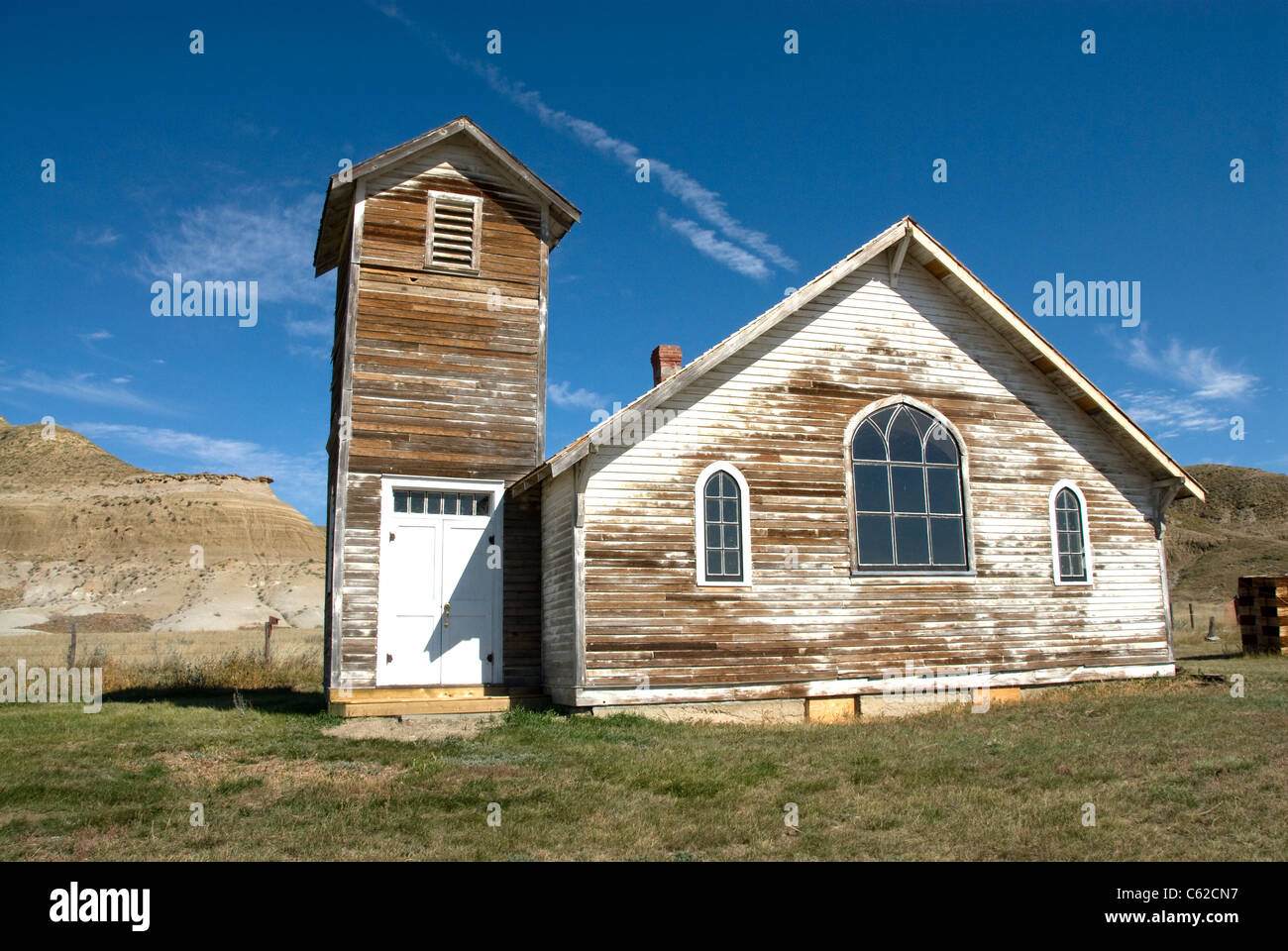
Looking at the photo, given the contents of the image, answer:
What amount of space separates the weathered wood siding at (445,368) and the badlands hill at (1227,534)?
1632 inches

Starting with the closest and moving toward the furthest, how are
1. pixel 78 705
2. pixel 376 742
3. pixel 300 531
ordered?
pixel 376 742
pixel 78 705
pixel 300 531

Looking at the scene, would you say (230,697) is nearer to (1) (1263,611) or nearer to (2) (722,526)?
(2) (722,526)

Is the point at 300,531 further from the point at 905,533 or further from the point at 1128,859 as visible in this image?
the point at 1128,859

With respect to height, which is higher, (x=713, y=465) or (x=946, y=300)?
(x=946, y=300)

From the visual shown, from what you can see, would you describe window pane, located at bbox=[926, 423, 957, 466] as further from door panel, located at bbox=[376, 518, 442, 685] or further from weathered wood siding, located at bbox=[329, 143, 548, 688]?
door panel, located at bbox=[376, 518, 442, 685]

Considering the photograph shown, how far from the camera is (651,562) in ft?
42.0

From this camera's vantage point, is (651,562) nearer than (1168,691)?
Yes

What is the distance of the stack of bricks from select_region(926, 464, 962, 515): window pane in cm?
1045

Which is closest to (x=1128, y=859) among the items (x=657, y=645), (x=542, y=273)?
(x=657, y=645)

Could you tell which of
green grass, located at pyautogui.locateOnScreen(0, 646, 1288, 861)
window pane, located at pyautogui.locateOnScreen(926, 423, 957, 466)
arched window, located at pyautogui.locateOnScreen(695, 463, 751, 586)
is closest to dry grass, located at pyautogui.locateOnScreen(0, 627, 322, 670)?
green grass, located at pyautogui.locateOnScreen(0, 646, 1288, 861)

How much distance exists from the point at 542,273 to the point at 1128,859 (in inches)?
452

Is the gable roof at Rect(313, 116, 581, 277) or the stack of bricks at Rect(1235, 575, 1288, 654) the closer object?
the gable roof at Rect(313, 116, 581, 277)

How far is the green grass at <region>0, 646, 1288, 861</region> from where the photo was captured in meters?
6.69
